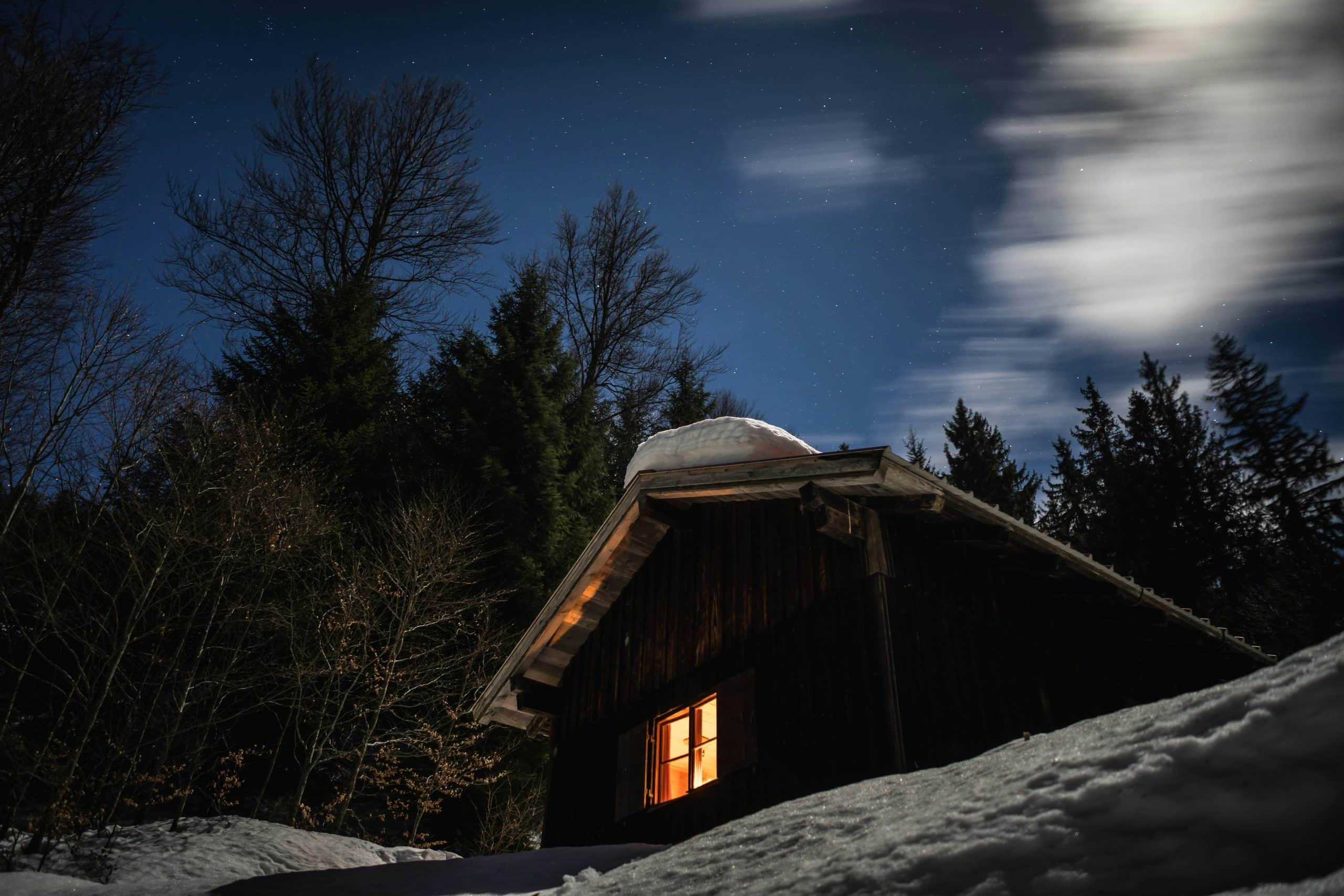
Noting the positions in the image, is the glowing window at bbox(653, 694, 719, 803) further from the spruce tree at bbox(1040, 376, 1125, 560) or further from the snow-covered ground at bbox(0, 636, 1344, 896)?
the spruce tree at bbox(1040, 376, 1125, 560)

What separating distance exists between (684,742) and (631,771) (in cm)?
67

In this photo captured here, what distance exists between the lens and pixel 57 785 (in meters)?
7.66

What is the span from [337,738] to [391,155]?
15.5 m

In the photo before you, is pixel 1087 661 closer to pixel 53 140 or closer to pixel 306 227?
pixel 53 140

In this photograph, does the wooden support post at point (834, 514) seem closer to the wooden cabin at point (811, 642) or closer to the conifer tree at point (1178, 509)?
the wooden cabin at point (811, 642)

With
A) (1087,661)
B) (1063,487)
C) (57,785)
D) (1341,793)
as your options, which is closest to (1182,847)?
(1341,793)

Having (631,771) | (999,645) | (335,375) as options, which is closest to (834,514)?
(999,645)

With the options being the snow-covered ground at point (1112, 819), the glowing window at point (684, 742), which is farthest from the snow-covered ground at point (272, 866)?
the snow-covered ground at point (1112, 819)

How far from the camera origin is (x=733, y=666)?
7.54 meters

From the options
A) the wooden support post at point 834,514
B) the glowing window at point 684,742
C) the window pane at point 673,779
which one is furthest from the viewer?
the window pane at point 673,779

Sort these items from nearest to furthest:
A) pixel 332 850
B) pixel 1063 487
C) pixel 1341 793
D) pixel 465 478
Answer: pixel 1341 793, pixel 332 850, pixel 465 478, pixel 1063 487

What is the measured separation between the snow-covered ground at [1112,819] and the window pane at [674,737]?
523 centimetres

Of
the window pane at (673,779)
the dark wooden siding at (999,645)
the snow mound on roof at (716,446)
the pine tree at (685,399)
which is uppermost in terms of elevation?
the pine tree at (685,399)

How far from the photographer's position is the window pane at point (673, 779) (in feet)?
26.2
